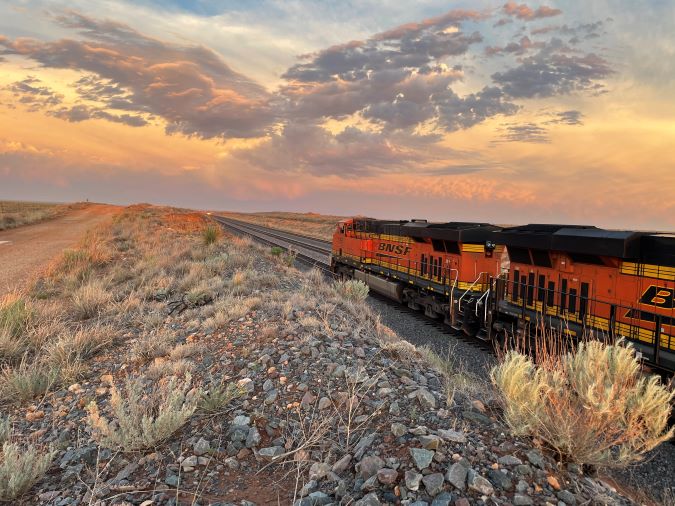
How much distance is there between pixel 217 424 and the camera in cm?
491

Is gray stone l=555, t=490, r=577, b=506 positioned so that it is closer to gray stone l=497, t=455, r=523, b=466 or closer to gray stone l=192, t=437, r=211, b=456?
gray stone l=497, t=455, r=523, b=466

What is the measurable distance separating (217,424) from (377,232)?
16042 millimetres

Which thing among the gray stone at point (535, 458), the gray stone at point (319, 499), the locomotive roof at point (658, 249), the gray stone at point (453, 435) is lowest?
the gray stone at point (319, 499)

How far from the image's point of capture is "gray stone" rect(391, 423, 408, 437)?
431 cm

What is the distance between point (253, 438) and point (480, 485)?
2.31 m

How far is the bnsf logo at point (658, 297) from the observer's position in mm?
7762

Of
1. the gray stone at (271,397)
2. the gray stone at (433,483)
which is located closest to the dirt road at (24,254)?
the gray stone at (271,397)

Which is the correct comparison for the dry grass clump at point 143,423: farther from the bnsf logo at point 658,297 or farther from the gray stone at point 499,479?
the bnsf logo at point 658,297

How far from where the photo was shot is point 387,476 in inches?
146

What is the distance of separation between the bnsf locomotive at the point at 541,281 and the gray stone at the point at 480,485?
154 inches

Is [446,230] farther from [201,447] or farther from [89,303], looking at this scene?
[201,447]

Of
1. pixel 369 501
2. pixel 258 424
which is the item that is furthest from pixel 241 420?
pixel 369 501

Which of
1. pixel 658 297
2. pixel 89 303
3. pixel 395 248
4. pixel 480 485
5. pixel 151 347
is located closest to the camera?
pixel 480 485

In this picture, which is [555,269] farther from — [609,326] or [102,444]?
[102,444]
